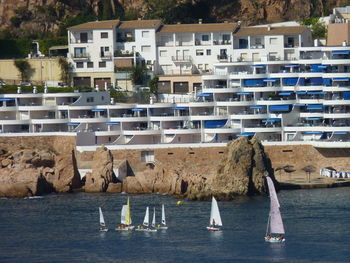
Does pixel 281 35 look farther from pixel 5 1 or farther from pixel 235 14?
pixel 5 1

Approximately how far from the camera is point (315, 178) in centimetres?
12838

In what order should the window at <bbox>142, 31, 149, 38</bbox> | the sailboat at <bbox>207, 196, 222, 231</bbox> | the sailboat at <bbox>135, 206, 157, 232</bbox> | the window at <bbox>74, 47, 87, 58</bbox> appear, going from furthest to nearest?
the window at <bbox>74, 47, 87, 58</bbox> < the window at <bbox>142, 31, 149, 38</bbox> < the sailboat at <bbox>135, 206, 157, 232</bbox> < the sailboat at <bbox>207, 196, 222, 231</bbox>

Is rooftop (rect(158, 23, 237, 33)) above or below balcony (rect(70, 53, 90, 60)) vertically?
above

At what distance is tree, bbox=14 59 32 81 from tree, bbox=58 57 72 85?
2.82 m

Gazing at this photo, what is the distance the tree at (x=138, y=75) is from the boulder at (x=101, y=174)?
20270mm

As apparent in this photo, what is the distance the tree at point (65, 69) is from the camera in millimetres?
150375

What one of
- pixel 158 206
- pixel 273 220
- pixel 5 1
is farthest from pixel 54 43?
pixel 273 220

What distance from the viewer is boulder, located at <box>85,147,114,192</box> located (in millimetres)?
126375

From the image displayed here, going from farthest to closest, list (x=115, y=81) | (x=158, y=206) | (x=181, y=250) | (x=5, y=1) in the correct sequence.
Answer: (x=5, y=1) → (x=115, y=81) → (x=158, y=206) → (x=181, y=250)

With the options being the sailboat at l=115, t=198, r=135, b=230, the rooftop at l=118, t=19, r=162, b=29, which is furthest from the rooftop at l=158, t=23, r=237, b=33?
the sailboat at l=115, t=198, r=135, b=230

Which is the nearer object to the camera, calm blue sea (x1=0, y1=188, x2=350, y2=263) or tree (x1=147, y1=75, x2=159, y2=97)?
calm blue sea (x1=0, y1=188, x2=350, y2=263)

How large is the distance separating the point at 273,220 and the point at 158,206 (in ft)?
45.6

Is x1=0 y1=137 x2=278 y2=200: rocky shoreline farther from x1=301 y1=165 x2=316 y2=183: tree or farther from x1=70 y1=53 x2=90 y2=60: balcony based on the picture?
x1=70 y1=53 x2=90 y2=60: balcony

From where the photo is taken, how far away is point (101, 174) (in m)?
127
